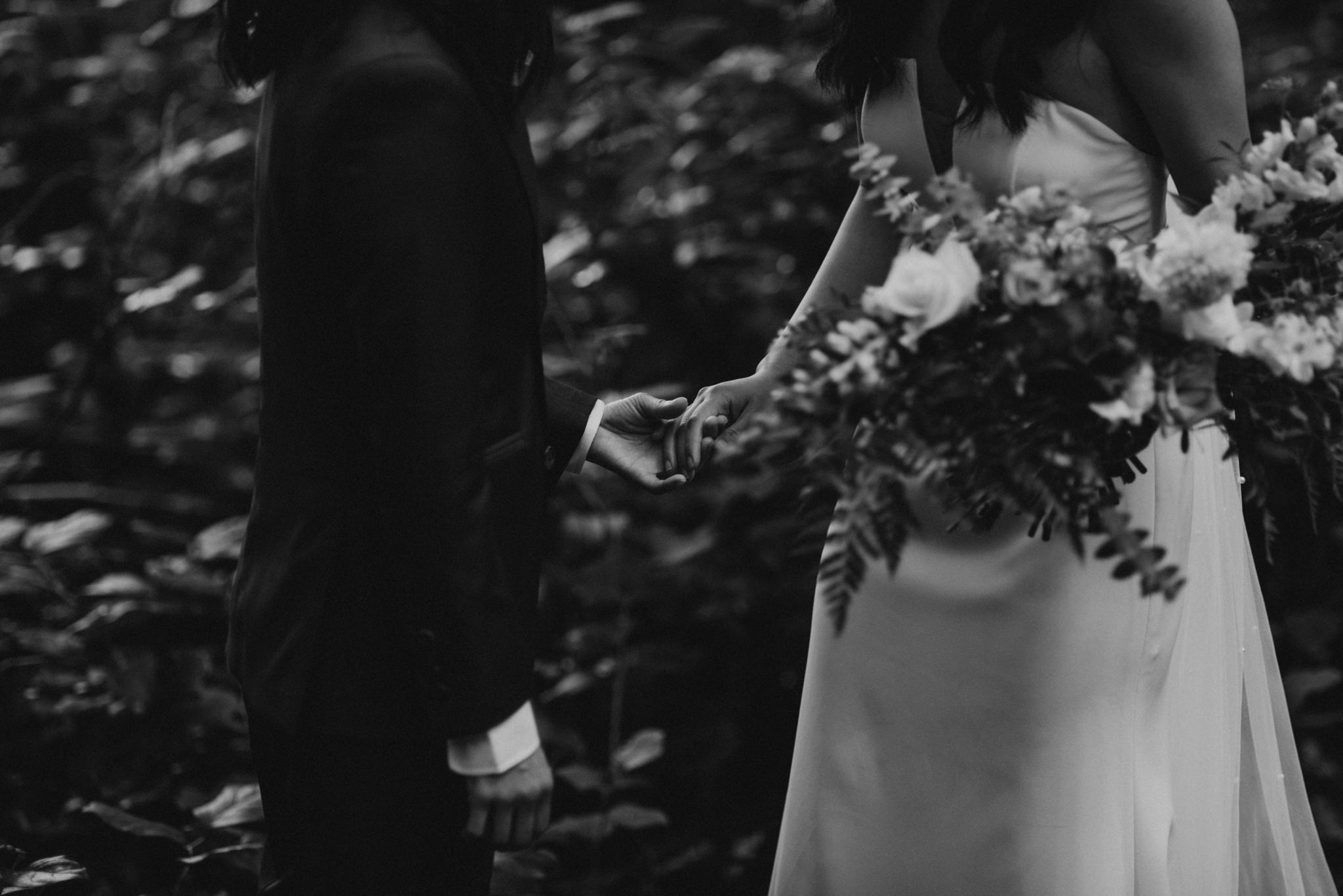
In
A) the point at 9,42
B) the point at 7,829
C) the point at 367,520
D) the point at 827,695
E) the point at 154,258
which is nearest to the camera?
the point at 367,520

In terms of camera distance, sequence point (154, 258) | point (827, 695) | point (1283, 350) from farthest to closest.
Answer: point (154, 258) → point (827, 695) → point (1283, 350)

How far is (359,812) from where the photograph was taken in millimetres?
1661

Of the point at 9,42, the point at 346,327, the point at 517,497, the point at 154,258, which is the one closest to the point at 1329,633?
the point at 517,497

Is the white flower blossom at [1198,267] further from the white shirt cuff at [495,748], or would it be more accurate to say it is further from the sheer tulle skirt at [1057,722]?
the white shirt cuff at [495,748]

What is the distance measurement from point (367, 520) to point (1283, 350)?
111 cm

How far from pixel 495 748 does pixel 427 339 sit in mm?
488

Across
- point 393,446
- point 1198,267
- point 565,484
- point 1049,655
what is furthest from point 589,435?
point 565,484

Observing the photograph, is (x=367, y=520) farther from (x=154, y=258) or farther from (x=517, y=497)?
(x=154, y=258)

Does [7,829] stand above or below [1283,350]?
below

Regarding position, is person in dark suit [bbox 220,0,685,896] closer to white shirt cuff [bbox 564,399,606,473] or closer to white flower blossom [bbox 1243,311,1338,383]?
white shirt cuff [bbox 564,399,606,473]

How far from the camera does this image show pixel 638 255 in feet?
13.8

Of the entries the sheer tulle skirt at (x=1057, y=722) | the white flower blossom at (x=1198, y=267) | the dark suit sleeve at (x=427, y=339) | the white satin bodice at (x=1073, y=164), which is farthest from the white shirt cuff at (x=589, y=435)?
the white flower blossom at (x=1198, y=267)

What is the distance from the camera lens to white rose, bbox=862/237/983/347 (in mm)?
1448

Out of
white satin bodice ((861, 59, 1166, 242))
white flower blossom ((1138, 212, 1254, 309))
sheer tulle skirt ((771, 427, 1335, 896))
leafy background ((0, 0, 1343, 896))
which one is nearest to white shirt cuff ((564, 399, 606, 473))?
sheer tulle skirt ((771, 427, 1335, 896))
